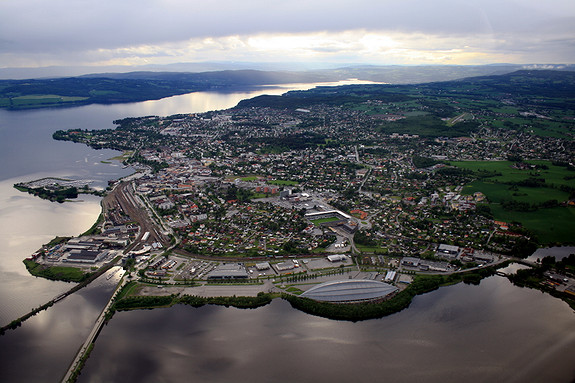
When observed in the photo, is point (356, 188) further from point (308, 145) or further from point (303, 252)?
point (308, 145)

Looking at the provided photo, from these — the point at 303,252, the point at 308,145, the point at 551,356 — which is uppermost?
the point at 308,145

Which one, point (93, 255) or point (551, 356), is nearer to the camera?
point (551, 356)

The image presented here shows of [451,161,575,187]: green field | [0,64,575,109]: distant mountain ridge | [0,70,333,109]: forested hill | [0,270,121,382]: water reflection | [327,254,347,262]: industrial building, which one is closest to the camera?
[0,270,121,382]: water reflection

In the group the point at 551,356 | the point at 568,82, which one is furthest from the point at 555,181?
the point at 568,82

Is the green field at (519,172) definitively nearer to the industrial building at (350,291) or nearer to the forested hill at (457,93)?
the industrial building at (350,291)

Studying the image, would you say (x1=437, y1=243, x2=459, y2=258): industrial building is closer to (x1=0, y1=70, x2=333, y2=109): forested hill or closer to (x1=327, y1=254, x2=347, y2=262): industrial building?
(x1=327, y1=254, x2=347, y2=262): industrial building

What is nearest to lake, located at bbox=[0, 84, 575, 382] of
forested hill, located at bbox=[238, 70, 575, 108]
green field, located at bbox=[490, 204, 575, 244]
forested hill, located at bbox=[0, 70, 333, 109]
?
green field, located at bbox=[490, 204, 575, 244]

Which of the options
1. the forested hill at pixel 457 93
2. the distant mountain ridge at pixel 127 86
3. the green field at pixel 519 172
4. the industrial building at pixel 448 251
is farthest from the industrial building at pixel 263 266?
the distant mountain ridge at pixel 127 86

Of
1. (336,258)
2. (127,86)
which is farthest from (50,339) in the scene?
(127,86)
